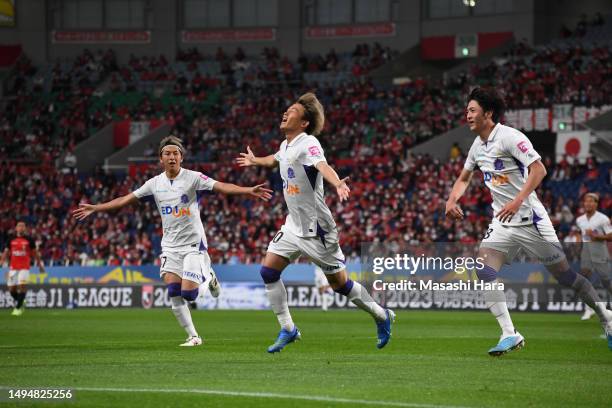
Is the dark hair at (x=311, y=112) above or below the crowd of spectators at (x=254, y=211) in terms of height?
above

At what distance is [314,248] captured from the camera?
12.8m

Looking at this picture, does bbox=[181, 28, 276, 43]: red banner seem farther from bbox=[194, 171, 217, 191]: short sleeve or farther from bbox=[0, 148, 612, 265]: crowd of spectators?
bbox=[194, 171, 217, 191]: short sleeve

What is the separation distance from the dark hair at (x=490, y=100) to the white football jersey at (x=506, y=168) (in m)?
0.20

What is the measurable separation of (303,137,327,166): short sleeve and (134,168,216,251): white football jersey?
3196mm

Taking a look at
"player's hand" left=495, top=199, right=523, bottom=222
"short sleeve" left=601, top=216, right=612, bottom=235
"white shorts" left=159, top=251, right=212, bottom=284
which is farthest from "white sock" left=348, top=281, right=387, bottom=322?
"short sleeve" left=601, top=216, right=612, bottom=235

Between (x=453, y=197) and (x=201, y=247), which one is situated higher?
(x=453, y=197)

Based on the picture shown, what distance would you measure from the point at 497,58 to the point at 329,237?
43265mm

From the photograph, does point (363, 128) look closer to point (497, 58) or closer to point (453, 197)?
point (497, 58)

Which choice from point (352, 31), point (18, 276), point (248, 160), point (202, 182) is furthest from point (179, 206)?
point (352, 31)

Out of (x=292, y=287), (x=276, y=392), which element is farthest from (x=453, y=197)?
(x=292, y=287)

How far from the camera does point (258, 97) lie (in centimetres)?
5819

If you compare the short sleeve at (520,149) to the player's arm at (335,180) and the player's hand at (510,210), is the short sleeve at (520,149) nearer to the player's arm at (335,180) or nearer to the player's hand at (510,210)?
the player's hand at (510,210)

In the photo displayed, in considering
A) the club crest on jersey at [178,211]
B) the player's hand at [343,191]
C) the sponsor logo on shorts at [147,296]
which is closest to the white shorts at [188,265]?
the club crest on jersey at [178,211]

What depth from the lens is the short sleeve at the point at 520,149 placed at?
12.4 meters
